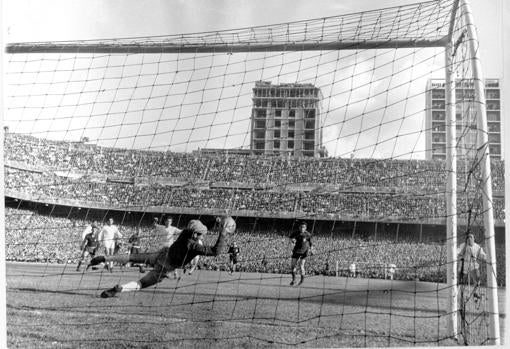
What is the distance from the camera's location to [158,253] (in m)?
4.75

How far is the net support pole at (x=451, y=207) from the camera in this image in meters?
3.94

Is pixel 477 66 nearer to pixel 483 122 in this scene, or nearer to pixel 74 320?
pixel 483 122

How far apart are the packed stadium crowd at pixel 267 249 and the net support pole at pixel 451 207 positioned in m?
7.69

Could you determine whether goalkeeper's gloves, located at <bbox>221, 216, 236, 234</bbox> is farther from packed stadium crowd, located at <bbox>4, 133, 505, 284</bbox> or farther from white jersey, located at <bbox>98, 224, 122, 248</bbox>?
packed stadium crowd, located at <bbox>4, 133, 505, 284</bbox>

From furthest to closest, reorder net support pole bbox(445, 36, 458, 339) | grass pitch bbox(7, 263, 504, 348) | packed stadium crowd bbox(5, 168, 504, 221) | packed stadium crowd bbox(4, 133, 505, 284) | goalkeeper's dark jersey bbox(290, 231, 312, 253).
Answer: packed stadium crowd bbox(5, 168, 504, 221) < packed stadium crowd bbox(4, 133, 505, 284) < goalkeeper's dark jersey bbox(290, 231, 312, 253) < net support pole bbox(445, 36, 458, 339) < grass pitch bbox(7, 263, 504, 348)

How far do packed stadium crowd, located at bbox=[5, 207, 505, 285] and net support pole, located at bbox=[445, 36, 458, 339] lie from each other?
769 centimetres

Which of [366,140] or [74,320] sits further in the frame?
[366,140]

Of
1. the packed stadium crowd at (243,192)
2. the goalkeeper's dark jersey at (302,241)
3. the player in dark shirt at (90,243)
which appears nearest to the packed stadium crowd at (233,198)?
the packed stadium crowd at (243,192)

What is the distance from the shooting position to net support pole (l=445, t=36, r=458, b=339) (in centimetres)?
394

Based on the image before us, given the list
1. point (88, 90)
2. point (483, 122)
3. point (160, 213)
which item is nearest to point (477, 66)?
point (483, 122)

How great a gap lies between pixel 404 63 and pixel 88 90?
3.67 m

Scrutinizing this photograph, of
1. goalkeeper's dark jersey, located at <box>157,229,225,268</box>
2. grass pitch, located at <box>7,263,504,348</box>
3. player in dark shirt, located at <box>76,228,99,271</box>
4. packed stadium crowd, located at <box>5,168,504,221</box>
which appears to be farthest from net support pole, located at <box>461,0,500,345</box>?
packed stadium crowd, located at <box>5,168,504,221</box>

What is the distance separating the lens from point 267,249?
15820 mm

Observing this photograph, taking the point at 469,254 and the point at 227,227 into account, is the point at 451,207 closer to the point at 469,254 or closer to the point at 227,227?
the point at 469,254
